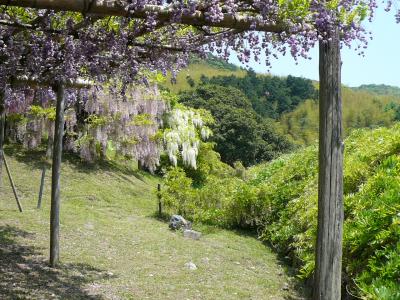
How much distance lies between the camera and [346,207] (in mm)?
5875

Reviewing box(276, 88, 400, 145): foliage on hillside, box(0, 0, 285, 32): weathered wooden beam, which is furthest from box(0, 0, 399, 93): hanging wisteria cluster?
box(276, 88, 400, 145): foliage on hillside

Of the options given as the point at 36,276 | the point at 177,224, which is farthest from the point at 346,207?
the point at 177,224

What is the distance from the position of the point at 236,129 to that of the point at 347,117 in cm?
2792

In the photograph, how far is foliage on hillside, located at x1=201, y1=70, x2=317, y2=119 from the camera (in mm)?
56025

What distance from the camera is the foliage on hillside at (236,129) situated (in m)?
31.9

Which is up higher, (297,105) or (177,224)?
(297,105)

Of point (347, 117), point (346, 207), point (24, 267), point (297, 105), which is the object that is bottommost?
point (24, 267)

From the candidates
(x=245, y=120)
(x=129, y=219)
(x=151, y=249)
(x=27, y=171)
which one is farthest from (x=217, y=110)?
(x=151, y=249)

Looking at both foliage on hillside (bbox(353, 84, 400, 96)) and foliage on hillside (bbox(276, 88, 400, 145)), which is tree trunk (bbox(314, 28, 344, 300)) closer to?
foliage on hillside (bbox(276, 88, 400, 145))

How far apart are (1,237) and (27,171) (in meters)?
6.60

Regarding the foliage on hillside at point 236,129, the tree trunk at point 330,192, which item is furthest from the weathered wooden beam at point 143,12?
the foliage on hillside at point 236,129

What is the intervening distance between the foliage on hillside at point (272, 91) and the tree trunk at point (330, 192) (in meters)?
50.5

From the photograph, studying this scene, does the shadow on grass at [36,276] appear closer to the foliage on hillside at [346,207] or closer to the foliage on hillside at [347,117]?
the foliage on hillside at [346,207]

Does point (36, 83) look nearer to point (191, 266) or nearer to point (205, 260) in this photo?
point (191, 266)
